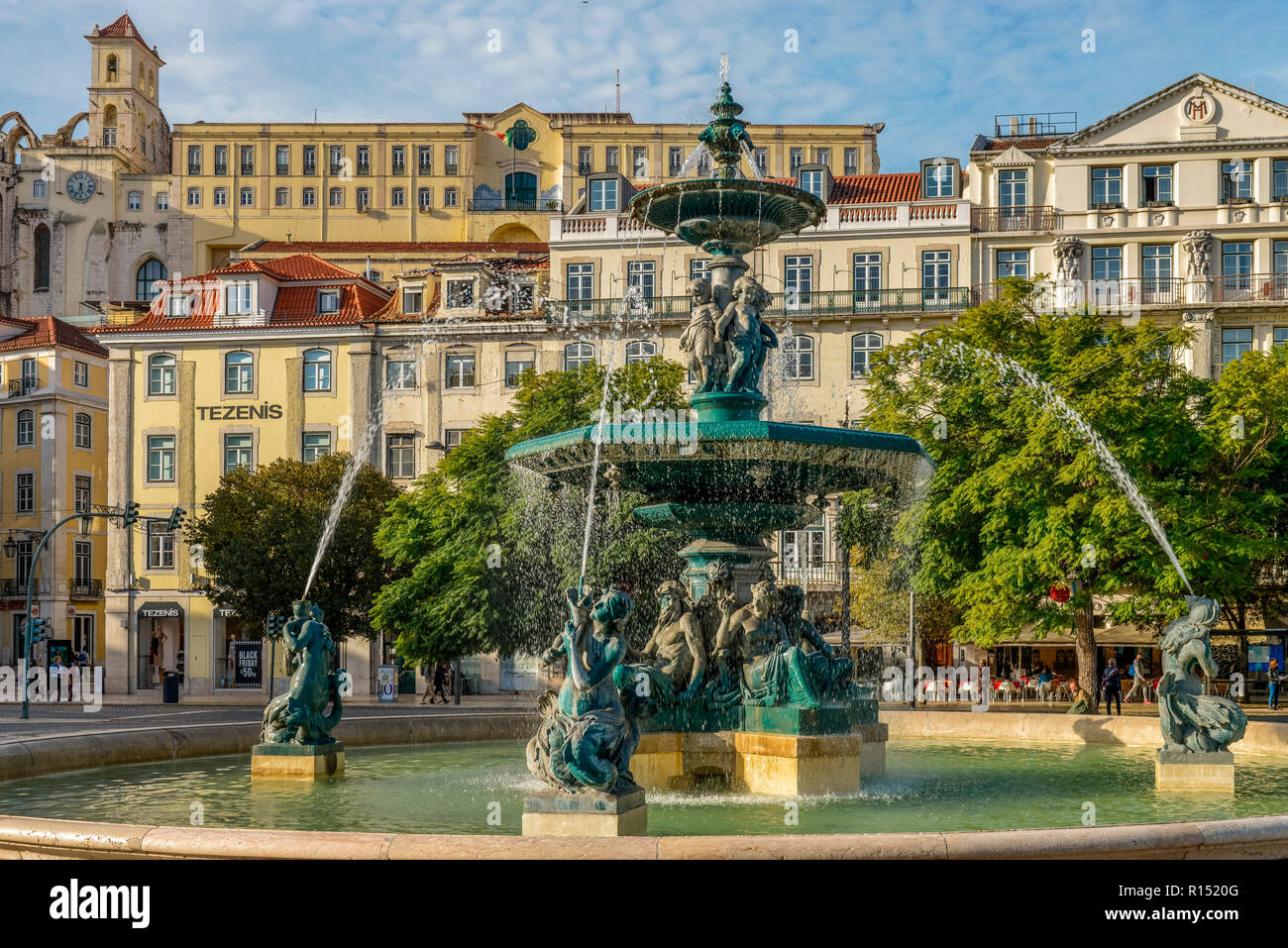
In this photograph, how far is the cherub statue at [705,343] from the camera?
49.9 feet

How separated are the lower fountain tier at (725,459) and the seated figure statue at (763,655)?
3.53 feet

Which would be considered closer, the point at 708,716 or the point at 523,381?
the point at 708,716

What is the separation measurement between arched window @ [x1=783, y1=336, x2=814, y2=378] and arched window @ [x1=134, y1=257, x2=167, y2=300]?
4489cm

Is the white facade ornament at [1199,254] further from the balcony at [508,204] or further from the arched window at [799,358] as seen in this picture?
the balcony at [508,204]

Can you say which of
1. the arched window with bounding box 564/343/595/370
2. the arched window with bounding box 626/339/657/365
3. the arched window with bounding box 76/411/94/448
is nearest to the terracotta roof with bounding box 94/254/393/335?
the arched window with bounding box 76/411/94/448

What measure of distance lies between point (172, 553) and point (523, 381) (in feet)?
64.1

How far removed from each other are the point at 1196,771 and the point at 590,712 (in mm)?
6317

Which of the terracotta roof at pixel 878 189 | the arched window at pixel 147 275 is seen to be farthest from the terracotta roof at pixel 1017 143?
the arched window at pixel 147 275

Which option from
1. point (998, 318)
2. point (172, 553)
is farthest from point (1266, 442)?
point (172, 553)

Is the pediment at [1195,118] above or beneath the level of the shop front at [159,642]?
above

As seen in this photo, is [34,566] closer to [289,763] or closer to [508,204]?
[289,763]

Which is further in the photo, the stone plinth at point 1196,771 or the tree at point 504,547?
the tree at point 504,547
